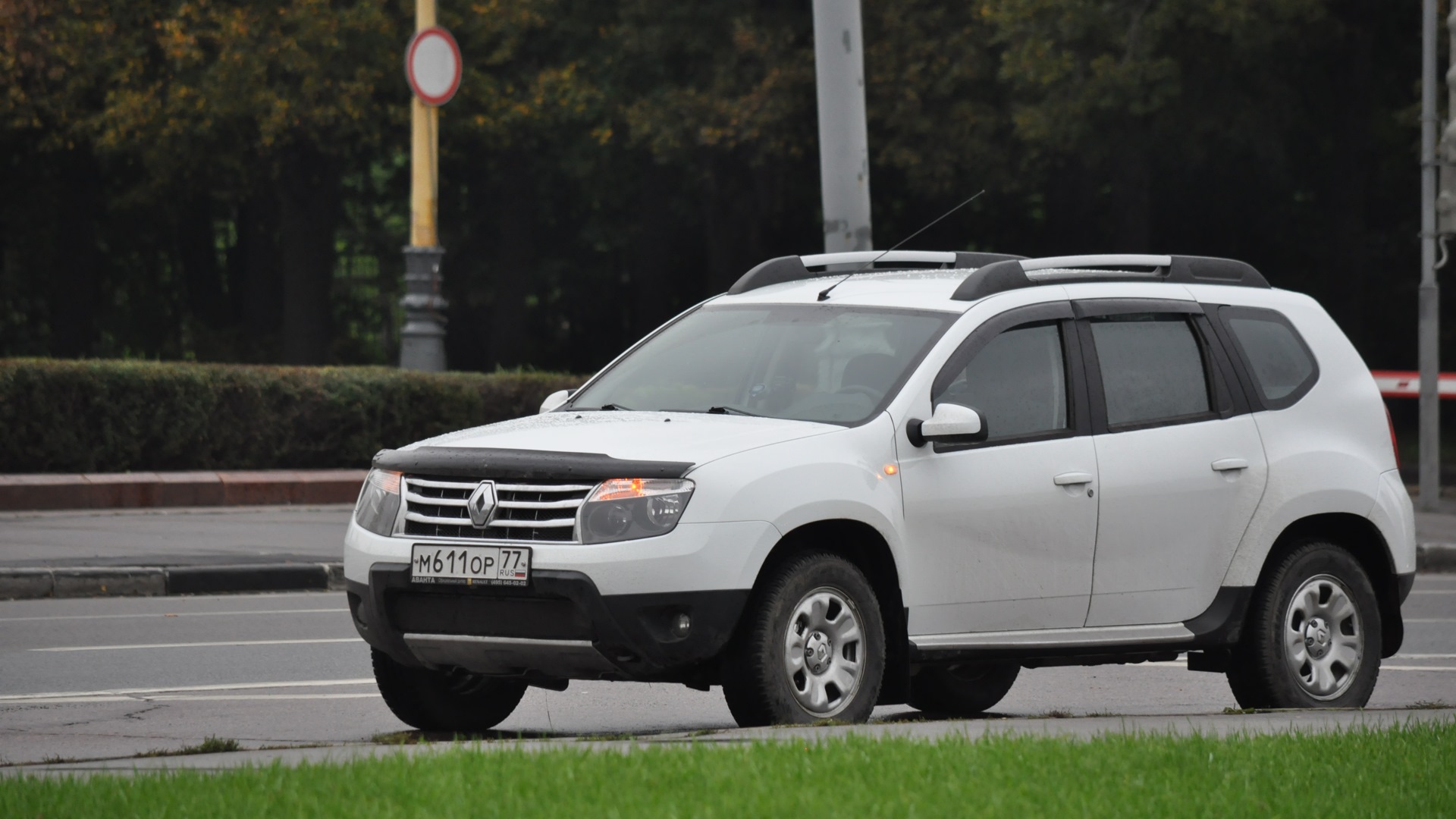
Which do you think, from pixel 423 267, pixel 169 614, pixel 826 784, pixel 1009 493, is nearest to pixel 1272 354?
pixel 1009 493

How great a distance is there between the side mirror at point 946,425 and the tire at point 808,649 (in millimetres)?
537

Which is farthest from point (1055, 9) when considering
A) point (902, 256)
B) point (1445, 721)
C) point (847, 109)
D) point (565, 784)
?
point (565, 784)

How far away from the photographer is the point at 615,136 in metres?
37.9

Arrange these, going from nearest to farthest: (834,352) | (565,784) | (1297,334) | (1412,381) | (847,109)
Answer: (565,784), (834,352), (1297,334), (847,109), (1412,381)

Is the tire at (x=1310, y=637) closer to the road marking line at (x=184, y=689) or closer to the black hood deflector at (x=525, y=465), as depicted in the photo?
the black hood deflector at (x=525, y=465)

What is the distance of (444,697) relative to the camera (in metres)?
7.93

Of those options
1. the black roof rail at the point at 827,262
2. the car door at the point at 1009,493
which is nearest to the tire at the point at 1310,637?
the car door at the point at 1009,493

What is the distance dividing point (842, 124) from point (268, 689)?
7.47 metres

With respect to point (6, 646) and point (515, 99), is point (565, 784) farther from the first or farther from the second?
point (515, 99)

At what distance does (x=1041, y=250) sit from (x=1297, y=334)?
31.5 m

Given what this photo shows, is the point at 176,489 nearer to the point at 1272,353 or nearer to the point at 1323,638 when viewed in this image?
the point at 1272,353

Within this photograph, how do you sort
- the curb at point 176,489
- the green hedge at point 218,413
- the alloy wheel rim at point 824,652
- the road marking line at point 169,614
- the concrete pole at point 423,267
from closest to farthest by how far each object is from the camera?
the alloy wheel rim at point 824,652, the road marking line at point 169,614, the curb at point 176,489, the green hedge at point 218,413, the concrete pole at point 423,267

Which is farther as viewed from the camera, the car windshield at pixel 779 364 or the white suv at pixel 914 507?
the car windshield at pixel 779 364

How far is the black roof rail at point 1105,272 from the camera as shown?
8.20m
